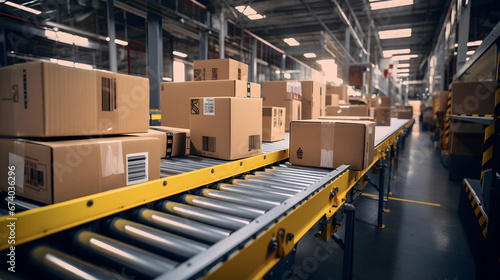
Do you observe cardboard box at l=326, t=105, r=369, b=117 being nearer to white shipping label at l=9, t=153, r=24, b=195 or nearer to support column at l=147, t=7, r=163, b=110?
support column at l=147, t=7, r=163, b=110

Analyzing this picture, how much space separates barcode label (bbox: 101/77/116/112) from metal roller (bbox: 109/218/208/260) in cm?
48

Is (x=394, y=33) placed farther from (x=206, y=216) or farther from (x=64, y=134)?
(x=64, y=134)

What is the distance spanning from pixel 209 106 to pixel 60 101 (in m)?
0.99

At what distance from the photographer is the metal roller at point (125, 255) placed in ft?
2.65

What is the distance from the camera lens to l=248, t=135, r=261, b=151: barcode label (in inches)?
79.4

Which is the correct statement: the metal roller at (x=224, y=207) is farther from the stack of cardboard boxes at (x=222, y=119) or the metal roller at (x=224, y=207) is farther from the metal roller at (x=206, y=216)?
the stack of cardboard boxes at (x=222, y=119)

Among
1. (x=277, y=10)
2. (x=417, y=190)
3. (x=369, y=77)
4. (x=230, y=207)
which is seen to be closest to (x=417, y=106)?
(x=369, y=77)

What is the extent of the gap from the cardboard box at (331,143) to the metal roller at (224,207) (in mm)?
983

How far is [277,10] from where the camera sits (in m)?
10.6

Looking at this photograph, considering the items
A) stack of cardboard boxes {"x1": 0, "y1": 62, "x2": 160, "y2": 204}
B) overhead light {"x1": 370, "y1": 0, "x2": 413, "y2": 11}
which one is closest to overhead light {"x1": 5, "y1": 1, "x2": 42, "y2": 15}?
stack of cardboard boxes {"x1": 0, "y1": 62, "x2": 160, "y2": 204}

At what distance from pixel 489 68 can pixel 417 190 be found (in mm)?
3430

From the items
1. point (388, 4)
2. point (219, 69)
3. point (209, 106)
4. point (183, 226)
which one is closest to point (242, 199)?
point (183, 226)

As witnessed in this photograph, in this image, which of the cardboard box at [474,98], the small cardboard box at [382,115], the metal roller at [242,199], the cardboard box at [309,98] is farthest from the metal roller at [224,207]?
the small cardboard box at [382,115]

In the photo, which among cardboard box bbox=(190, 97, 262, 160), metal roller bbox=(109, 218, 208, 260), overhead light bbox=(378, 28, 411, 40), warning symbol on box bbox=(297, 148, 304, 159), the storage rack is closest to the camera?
the storage rack
